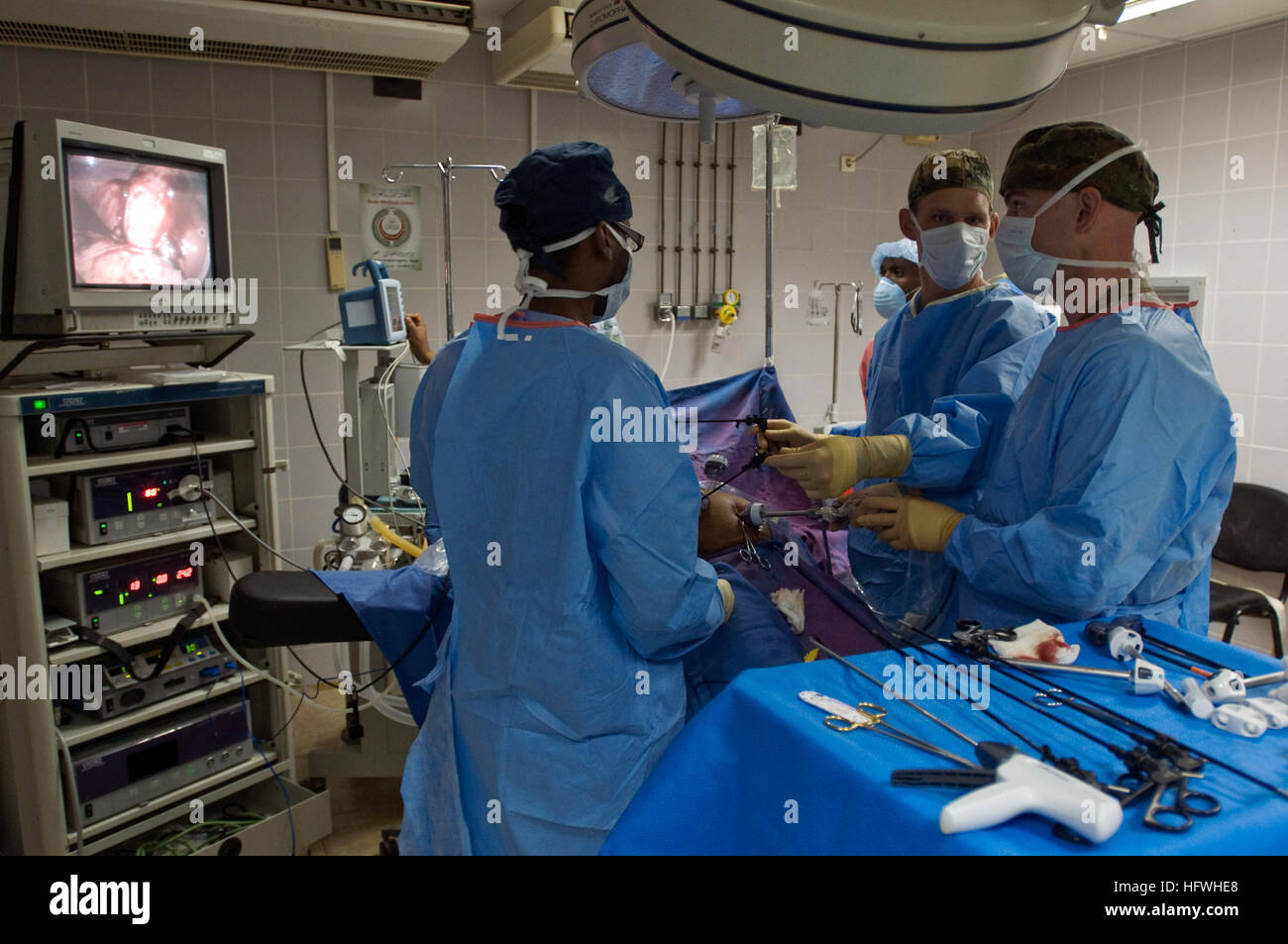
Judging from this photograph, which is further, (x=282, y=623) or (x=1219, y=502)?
(x=282, y=623)

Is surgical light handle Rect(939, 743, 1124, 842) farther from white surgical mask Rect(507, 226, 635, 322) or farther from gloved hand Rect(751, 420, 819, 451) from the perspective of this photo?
gloved hand Rect(751, 420, 819, 451)

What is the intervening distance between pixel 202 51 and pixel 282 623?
7.59ft

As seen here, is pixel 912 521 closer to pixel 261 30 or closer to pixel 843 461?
pixel 843 461

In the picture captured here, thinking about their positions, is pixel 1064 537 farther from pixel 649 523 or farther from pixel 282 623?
pixel 282 623

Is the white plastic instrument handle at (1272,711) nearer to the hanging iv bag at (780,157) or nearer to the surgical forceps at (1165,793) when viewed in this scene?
the surgical forceps at (1165,793)

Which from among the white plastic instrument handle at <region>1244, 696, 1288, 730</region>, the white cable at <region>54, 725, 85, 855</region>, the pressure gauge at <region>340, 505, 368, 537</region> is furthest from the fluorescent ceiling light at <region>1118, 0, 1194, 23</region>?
the white cable at <region>54, 725, 85, 855</region>

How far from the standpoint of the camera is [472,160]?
388 centimetres

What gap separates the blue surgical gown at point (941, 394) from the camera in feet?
6.31

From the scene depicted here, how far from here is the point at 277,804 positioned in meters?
2.73

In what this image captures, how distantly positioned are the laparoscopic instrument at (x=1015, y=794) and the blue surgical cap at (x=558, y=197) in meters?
0.92

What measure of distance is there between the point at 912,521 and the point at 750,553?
0.36 meters

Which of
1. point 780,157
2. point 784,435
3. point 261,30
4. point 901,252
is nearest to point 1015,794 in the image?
point 784,435

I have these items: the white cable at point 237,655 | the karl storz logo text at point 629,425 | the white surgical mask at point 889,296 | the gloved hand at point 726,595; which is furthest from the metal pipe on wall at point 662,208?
the karl storz logo text at point 629,425
